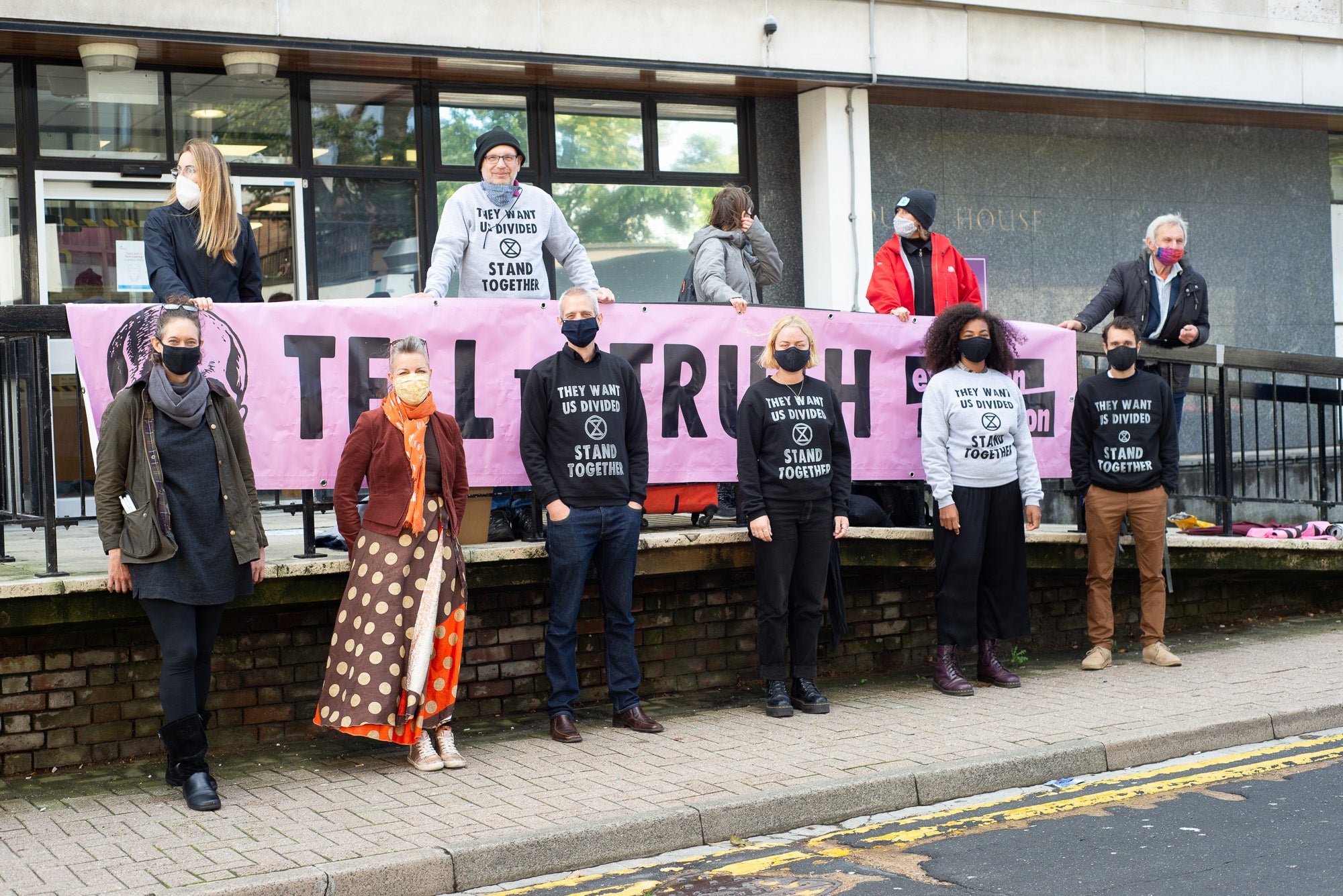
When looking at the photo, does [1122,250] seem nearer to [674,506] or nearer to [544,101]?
[544,101]

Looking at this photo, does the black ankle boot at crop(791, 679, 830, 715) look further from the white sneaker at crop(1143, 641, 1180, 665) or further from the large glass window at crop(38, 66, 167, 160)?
the large glass window at crop(38, 66, 167, 160)

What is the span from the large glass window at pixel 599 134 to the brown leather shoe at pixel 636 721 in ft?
20.9

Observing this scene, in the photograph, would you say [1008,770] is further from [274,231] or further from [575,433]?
[274,231]

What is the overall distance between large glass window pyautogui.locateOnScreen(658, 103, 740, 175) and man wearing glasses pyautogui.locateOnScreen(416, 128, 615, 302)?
16.5 ft

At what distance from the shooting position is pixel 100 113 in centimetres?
1078

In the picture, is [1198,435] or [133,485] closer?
[133,485]

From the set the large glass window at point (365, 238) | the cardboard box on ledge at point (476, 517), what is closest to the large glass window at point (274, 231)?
the large glass window at point (365, 238)

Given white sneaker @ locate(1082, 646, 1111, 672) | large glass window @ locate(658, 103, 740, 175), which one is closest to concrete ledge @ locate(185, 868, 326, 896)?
white sneaker @ locate(1082, 646, 1111, 672)

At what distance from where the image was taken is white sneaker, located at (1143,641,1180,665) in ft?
29.5

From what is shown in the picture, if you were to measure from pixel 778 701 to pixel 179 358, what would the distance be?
11.7 feet

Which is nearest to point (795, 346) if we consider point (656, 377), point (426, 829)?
point (656, 377)

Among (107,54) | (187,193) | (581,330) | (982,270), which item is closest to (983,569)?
(581,330)

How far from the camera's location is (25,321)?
6.37 meters

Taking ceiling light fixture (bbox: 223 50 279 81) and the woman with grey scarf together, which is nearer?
the woman with grey scarf
